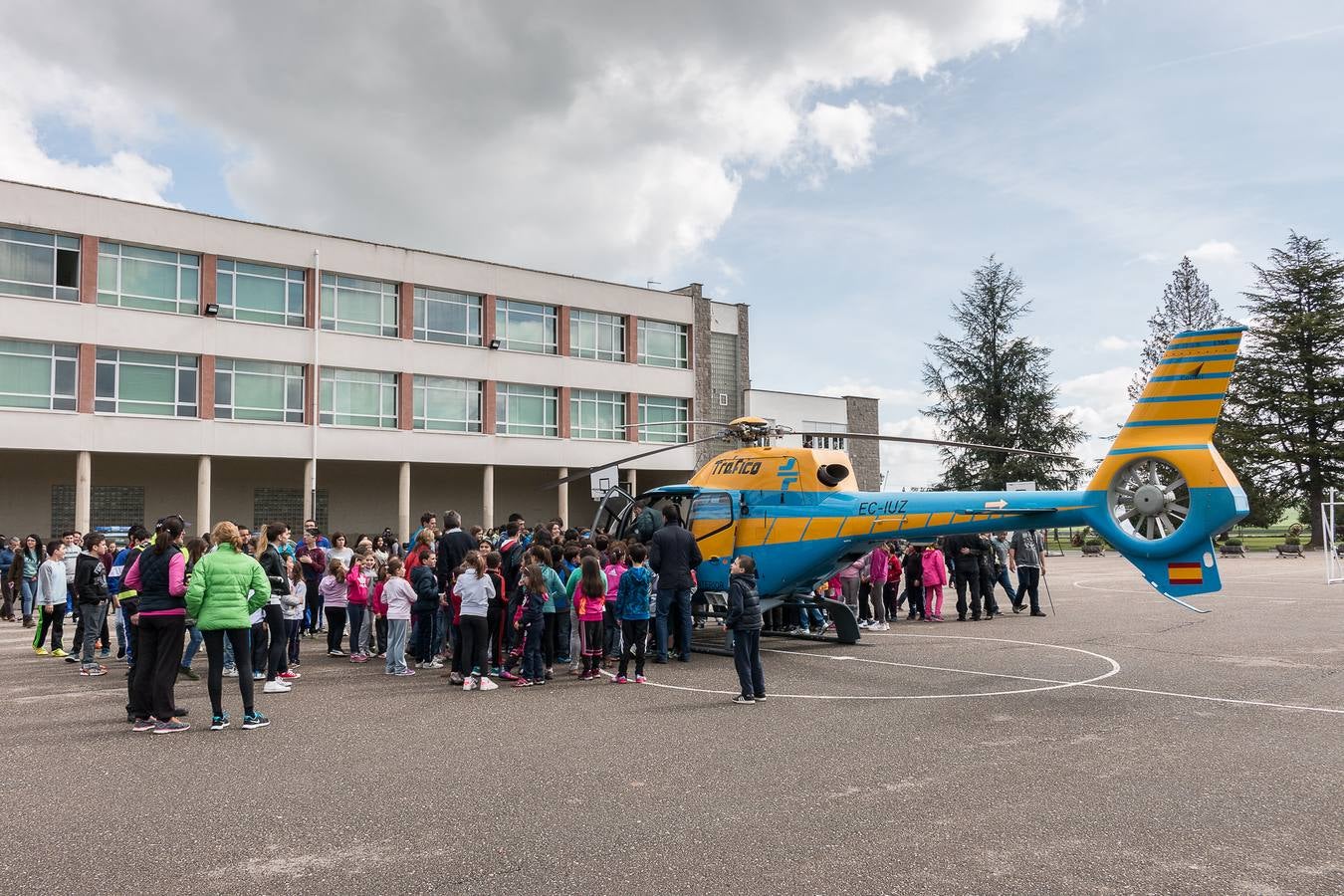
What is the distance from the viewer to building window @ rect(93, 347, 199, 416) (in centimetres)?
2981

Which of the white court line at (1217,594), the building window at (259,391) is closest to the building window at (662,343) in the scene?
the building window at (259,391)

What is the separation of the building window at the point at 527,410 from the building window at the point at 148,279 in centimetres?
1159

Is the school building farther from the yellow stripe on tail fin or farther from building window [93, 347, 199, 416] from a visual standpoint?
the yellow stripe on tail fin

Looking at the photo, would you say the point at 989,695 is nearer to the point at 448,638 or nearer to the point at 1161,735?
the point at 1161,735

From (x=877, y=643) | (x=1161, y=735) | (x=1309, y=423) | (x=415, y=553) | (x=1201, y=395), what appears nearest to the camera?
(x=1161, y=735)

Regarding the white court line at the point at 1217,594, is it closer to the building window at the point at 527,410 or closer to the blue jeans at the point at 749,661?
the blue jeans at the point at 749,661

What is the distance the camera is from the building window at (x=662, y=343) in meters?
42.3

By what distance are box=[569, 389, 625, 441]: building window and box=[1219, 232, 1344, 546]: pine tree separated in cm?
3743

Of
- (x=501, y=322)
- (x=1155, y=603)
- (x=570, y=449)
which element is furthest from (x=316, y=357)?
(x=1155, y=603)

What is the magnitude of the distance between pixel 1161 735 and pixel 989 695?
87.5 inches

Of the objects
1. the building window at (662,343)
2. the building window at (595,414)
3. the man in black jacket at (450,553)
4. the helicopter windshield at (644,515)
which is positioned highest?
the building window at (662,343)

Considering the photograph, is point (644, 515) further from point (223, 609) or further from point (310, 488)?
point (310, 488)

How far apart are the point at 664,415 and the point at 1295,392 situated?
38.0 meters

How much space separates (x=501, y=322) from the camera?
38375 mm
